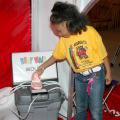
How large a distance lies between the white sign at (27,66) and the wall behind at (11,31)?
33 cm

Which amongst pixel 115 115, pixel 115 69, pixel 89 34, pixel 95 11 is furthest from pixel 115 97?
pixel 95 11

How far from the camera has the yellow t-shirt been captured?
207cm

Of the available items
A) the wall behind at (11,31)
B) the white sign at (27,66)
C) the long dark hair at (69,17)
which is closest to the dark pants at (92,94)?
the long dark hair at (69,17)

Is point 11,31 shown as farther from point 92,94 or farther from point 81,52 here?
point 92,94

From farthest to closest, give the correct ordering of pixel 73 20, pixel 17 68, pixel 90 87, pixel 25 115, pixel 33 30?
1. pixel 33 30
2. pixel 17 68
3. pixel 25 115
4. pixel 90 87
5. pixel 73 20

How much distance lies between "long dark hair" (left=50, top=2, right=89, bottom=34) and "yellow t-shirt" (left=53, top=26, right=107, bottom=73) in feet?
0.23

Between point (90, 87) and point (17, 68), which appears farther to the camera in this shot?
point (17, 68)

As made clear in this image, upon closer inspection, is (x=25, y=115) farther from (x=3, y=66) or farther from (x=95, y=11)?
(x=95, y=11)

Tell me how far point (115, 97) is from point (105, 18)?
618 cm

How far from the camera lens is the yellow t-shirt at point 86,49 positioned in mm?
2068

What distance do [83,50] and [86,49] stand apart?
25mm

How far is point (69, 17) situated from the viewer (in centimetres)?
201

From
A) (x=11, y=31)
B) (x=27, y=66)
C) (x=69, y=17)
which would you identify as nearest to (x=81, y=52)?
(x=69, y=17)

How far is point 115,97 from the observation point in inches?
143
